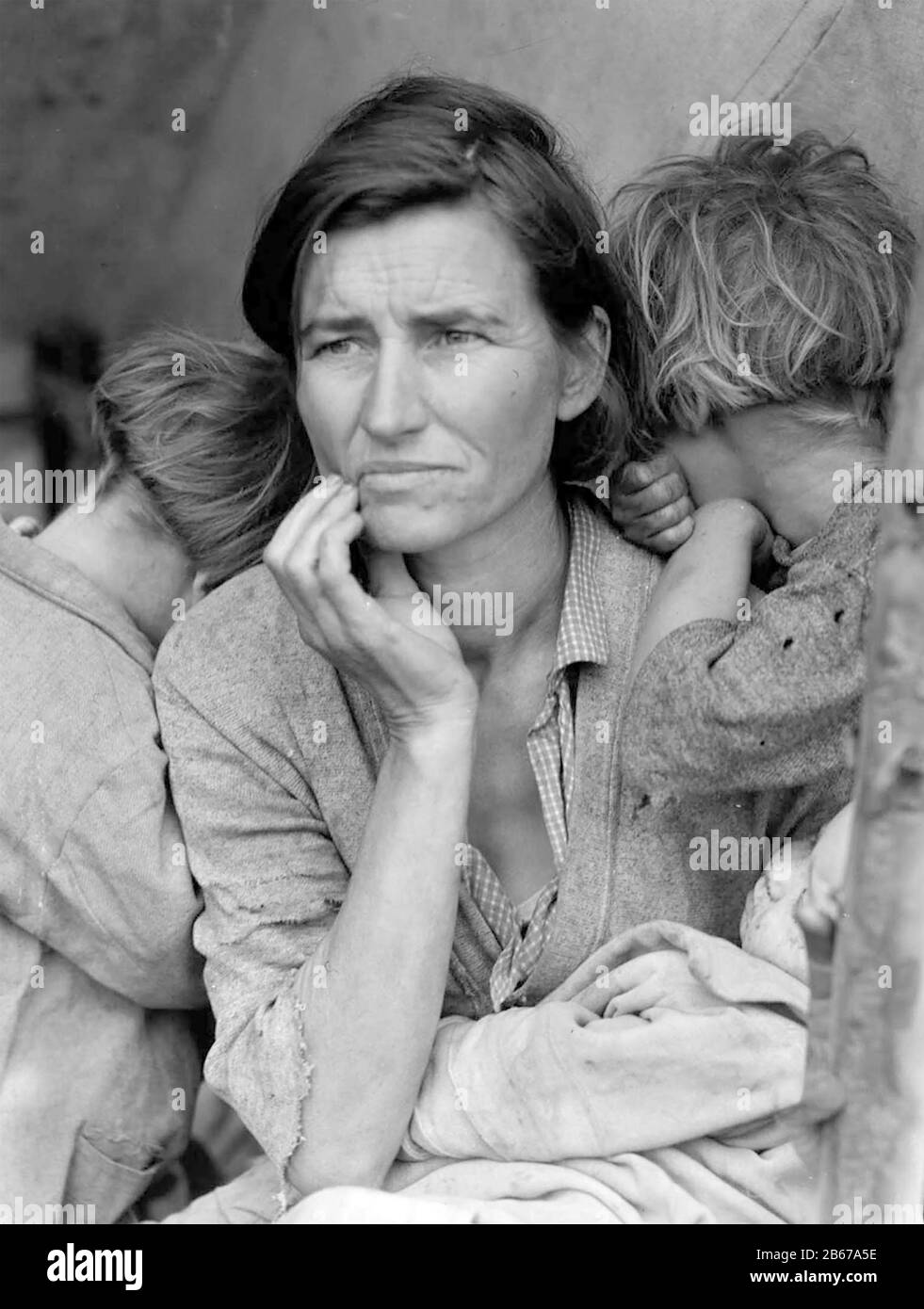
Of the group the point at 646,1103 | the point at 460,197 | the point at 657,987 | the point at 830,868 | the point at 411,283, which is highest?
the point at 460,197

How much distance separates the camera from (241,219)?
Answer: 10.1 feet

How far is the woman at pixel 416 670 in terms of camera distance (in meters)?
1.92

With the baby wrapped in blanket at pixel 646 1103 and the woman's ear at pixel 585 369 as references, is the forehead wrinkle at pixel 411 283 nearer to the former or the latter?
the woman's ear at pixel 585 369

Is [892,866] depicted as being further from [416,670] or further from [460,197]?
[460,197]

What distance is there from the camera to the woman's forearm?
1.90 metres

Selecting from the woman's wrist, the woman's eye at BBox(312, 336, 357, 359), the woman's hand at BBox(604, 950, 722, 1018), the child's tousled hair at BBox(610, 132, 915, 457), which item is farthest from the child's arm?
the woman's eye at BBox(312, 336, 357, 359)

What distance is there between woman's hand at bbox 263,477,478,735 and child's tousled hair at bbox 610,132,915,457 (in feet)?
1.51

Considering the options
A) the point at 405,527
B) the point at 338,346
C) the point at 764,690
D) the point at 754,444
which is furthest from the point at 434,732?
the point at 754,444

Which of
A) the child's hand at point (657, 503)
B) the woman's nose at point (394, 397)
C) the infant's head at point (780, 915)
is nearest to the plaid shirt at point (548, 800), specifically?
the child's hand at point (657, 503)

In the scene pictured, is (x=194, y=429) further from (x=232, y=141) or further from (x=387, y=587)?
(x=232, y=141)

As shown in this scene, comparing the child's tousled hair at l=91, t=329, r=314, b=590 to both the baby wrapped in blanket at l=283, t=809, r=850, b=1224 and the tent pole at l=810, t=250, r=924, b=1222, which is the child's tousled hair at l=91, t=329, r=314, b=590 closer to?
the baby wrapped in blanket at l=283, t=809, r=850, b=1224

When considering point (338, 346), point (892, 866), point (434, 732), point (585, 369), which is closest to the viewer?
point (892, 866)

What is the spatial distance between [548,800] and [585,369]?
517 millimetres

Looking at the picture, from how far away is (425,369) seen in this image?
1989mm
